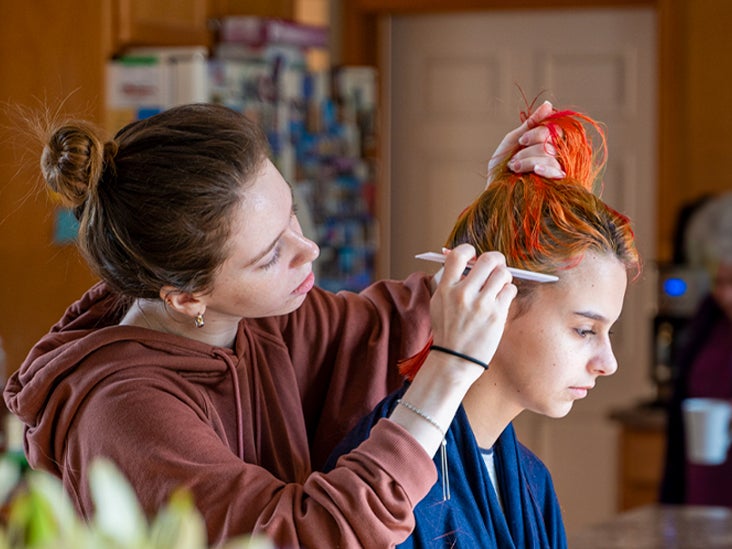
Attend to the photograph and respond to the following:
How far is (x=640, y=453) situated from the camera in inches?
161

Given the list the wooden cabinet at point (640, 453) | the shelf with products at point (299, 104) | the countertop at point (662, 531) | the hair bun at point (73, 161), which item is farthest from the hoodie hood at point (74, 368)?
the wooden cabinet at point (640, 453)

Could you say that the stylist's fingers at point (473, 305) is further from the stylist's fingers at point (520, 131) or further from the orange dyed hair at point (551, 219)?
the stylist's fingers at point (520, 131)

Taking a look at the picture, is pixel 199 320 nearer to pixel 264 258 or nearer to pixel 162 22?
pixel 264 258

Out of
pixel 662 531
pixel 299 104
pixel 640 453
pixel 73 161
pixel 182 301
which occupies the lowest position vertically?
pixel 640 453

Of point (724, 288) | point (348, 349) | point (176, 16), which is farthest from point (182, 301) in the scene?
point (176, 16)

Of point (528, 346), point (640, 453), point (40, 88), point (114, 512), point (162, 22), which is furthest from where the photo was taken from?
point (640, 453)

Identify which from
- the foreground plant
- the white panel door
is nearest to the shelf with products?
the white panel door

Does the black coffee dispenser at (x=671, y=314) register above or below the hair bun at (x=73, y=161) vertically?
below

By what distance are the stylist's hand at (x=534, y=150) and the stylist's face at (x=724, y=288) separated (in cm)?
205

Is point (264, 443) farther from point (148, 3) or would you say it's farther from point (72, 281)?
point (148, 3)

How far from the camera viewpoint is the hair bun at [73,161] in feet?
4.09

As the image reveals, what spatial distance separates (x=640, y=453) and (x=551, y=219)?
9.46 ft

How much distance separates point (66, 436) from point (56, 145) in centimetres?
31

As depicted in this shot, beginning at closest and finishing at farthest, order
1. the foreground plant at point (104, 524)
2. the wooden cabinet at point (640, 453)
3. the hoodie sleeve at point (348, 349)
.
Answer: the foreground plant at point (104, 524) < the hoodie sleeve at point (348, 349) < the wooden cabinet at point (640, 453)
